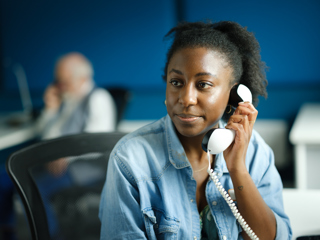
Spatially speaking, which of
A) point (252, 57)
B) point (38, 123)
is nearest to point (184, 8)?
point (38, 123)

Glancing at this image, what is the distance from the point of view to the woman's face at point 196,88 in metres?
0.89

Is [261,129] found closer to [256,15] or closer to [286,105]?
[286,105]

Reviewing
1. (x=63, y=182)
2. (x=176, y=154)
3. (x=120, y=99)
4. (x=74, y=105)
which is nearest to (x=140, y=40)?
(x=120, y=99)

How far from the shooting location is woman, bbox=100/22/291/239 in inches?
35.0

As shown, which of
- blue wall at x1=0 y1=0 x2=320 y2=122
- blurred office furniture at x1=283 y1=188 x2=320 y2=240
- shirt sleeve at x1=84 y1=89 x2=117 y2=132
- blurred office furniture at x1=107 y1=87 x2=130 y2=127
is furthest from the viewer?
blue wall at x1=0 y1=0 x2=320 y2=122

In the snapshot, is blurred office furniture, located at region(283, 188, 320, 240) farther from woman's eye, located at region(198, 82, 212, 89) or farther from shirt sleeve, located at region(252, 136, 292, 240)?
woman's eye, located at region(198, 82, 212, 89)

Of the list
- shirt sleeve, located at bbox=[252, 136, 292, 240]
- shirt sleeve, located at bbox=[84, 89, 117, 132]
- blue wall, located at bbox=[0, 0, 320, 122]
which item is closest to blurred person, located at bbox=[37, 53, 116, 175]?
shirt sleeve, located at bbox=[84, 89, 117, 132]

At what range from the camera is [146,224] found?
0.89m

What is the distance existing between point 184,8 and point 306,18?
32.0 inches

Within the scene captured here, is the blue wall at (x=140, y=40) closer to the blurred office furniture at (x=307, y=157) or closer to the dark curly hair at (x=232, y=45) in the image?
the blurred office furniture at (x=307, y=157)

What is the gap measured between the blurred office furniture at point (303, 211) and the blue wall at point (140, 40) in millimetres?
1511

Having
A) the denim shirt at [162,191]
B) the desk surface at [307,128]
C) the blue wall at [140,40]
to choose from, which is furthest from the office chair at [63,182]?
the blue wall at [140,40]

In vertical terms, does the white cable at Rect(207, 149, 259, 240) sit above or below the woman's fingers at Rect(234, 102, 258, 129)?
below

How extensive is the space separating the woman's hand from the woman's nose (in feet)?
0.38
